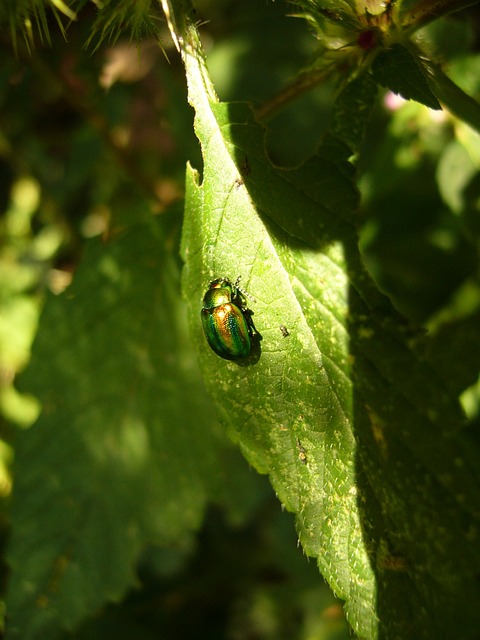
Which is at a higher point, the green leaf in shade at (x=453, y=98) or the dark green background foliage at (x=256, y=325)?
the green leaf in shade at (x=453, y=98)

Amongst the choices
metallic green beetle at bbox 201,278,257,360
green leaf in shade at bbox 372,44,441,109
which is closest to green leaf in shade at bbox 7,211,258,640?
metallic green beetle at bbox 201,278,257,360

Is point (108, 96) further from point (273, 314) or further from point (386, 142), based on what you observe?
point (273, 314)

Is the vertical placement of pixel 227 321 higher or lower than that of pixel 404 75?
lower

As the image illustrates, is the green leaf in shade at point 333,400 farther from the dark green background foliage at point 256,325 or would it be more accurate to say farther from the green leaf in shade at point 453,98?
the green leaf in shade at point 453,98

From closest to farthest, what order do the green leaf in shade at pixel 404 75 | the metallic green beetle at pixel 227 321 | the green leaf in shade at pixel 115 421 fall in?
1. the green leaf in shade at pixel 404 75
2. the metallic green beetle at pixel 227 321
3. the green leaf in shade at pixel 115 421

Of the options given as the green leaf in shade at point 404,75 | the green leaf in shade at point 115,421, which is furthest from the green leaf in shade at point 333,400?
the green leaf in shade at point 115,421

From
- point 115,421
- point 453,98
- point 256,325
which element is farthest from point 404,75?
point 115,421

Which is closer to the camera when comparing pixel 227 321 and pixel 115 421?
pixel 227 321

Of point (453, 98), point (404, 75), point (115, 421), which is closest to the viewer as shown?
point (404, 75)

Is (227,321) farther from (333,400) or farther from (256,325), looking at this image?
(333,400)

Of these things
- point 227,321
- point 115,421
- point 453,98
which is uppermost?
point 453,98
